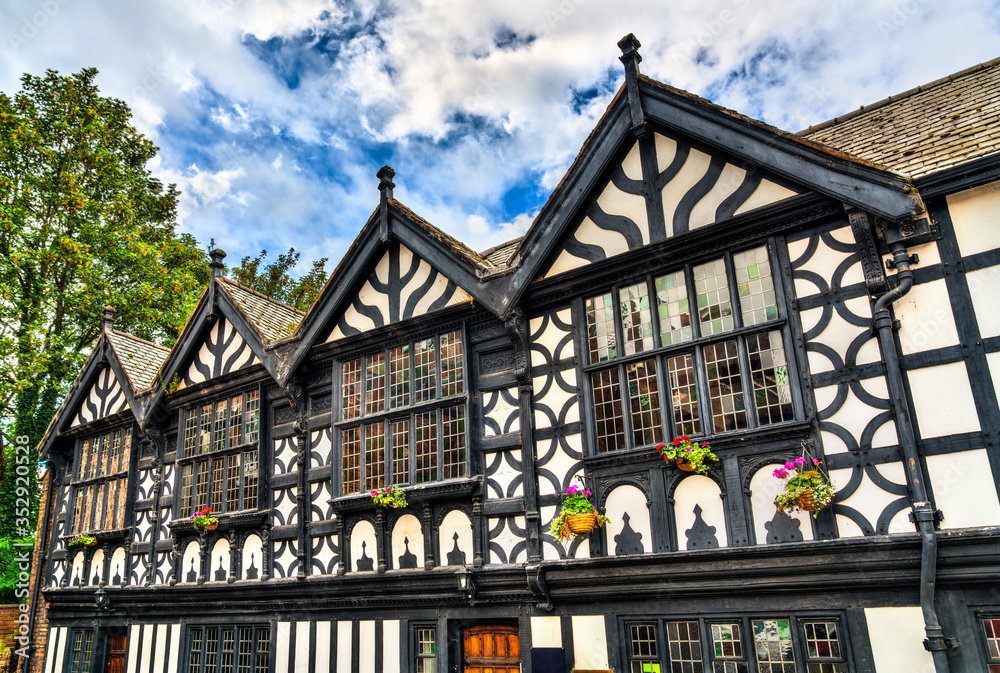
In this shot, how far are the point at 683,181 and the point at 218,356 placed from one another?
10.5 m

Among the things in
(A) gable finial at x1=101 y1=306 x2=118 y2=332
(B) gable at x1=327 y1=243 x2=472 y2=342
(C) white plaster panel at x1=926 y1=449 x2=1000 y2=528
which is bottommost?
(C) white plaster panel at x1=926 y1=449 x2=1000 y2=528

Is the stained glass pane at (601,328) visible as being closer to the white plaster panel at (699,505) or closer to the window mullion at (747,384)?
the window mullion at (747,384)

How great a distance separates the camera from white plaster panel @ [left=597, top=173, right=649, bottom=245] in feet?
33.6

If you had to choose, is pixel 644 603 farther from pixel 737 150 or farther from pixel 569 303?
pixel 737 150

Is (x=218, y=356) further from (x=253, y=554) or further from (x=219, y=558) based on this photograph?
(x=253, y=554)

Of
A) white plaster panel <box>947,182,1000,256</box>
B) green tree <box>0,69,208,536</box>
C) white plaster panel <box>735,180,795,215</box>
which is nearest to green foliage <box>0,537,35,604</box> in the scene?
green tree <box>0,69,208,536</box>

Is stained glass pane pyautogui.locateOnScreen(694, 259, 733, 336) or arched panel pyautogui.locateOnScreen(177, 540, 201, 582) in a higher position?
stained glass pane pyautogui.locateOnScreen(694, 259, 733, 336)

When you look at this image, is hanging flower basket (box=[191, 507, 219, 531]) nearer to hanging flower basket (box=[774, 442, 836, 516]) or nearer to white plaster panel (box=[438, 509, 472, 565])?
white plaster panel (box=[438, 509, 472, 565])

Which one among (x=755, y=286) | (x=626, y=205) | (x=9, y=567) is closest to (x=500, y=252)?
(x=626, y=205)

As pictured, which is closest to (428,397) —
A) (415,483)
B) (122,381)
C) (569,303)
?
(415,483)

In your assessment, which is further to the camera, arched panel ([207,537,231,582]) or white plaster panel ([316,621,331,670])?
arched panel ([207,537,231,582])

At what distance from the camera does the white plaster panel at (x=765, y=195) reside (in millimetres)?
9211

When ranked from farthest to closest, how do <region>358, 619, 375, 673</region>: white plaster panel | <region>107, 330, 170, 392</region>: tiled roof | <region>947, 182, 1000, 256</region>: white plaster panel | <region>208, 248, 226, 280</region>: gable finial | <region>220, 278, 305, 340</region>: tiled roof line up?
<region>107, 330, 170, 392</region>: tiled roof < <region>208, 248, 226, 280</region>: gable finial < <region>220, 278, 305, 340</region>: tiled roof < <region>358, 619, 375, 673</region>: white plaster panel < <region>947, 182, 1000, 256</region>: white plaster panel

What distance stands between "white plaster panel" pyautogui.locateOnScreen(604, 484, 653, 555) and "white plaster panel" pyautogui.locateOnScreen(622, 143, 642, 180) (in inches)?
172
